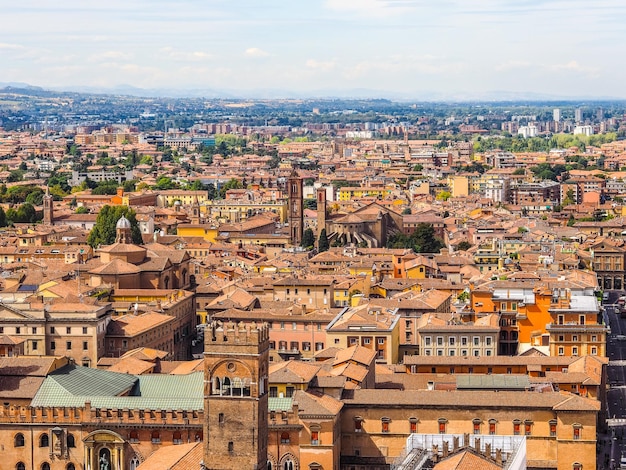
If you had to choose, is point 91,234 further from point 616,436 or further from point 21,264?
point 616,436

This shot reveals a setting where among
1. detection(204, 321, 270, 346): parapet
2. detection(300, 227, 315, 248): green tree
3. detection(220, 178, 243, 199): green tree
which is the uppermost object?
detection(204, 321, 270, 346): parapet

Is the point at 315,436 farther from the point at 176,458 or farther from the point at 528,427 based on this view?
the point at 528,427

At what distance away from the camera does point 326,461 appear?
35250 mm

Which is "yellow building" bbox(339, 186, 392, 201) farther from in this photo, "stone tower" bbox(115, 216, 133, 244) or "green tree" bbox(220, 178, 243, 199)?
"stone tower" bbox(115, 216, 133, 244)

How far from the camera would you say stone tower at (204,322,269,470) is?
30391mm

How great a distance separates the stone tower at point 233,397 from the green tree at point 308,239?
183ft

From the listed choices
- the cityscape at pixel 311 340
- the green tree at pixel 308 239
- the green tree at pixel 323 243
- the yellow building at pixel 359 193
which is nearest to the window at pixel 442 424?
the cityscape at pixel 311 340

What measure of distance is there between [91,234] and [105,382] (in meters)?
46.7

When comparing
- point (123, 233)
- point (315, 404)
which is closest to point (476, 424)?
point (315, 404)

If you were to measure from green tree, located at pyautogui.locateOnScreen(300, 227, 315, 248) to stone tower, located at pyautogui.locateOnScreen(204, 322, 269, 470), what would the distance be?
183 feet

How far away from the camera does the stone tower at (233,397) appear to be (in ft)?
99.7

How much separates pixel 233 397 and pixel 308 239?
187 feet

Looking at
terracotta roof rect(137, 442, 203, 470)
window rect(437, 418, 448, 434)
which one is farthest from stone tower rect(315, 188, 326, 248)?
terracotta roof rect(137, 442, 203, 470)

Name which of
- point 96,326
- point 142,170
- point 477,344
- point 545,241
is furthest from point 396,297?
point 142,170
